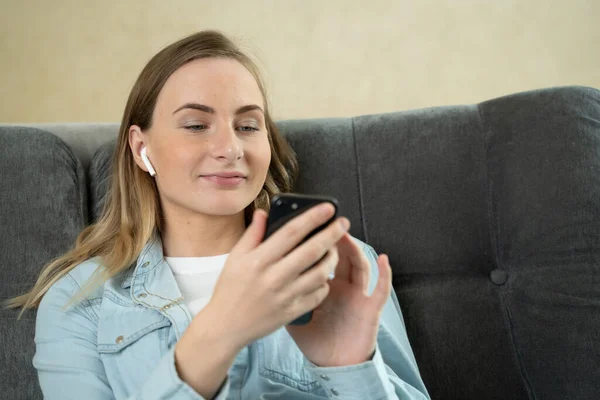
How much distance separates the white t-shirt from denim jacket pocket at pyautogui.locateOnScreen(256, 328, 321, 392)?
0.52 feet

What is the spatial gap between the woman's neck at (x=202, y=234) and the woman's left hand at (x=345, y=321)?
1.42 ft

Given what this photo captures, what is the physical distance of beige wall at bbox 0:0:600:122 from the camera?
1.84m

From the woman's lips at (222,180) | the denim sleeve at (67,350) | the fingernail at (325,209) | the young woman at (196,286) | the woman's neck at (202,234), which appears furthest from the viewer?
the woman's neck at (202,234)

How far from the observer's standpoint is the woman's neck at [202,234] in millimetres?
1238

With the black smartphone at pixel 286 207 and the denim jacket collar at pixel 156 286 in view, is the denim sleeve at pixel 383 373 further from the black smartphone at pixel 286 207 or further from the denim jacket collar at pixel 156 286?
the denim jacket collar at pixel 156 286

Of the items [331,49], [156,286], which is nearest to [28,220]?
[156,286]

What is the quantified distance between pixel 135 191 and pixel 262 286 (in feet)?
2.37

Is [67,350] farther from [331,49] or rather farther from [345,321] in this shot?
[331,49]

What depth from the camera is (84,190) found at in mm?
1367

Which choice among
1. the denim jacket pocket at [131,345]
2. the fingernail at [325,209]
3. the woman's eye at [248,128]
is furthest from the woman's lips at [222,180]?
the fingernail at [325,209]

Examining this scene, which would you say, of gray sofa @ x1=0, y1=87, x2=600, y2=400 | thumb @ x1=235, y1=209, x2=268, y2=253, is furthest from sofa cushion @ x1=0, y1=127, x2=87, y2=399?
thumb @ x1=235, y1=209, x2=268, y2=253

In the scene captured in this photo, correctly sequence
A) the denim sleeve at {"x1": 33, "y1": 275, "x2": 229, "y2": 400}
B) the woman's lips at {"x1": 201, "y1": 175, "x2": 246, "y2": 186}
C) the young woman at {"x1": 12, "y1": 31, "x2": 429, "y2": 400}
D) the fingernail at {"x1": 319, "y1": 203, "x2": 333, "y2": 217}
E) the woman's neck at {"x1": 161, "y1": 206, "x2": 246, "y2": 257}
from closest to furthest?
the fingernail at {"x1": 319, "y1": 203, "x2": 333, "y2": 217}, the young woman at {"x1": 12, "y1": 31, "x2": 429, "y2": 400}, the denim sleeve at {"x1": 33, "y1": 275, "x2": 229, "y2": 400}, the woman's lips at {"x1": 201, "y1": 175, "x2": 246, "y2": 186}, the woman's neck at {"x1": 161, "y1": 206, "x2": 246, "y2": 257}

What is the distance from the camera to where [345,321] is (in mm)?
835

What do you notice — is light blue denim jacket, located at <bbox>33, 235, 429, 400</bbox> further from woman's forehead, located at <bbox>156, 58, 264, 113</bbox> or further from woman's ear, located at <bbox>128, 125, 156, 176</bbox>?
woman's forehead, located at <bbox>156, 58, 264, 113</bbox>
